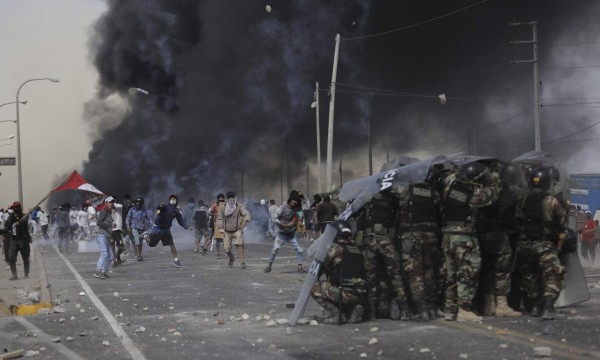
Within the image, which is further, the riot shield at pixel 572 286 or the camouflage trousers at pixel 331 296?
the riot shield at pixel 572 286

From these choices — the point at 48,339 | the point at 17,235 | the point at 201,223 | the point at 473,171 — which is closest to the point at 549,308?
the point at 473,171

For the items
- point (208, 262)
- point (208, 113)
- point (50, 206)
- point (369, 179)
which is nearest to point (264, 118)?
point (208, 113)

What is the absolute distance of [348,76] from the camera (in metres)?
48.6

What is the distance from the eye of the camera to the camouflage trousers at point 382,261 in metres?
9.72

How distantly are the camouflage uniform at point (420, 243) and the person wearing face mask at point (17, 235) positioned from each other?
10803 millimetres

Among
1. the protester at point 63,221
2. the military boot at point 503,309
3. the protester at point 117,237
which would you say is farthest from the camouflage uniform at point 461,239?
the protester at point 63,221

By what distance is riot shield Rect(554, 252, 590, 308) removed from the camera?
33.8 feet

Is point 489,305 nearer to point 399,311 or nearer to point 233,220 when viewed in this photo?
point 399,311

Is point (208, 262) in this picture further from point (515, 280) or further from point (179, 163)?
point (179, 163)

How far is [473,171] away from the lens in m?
9.62

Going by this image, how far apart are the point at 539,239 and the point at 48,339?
17.4ft

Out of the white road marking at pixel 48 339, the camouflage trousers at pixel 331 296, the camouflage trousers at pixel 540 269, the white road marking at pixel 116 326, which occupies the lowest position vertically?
the white road marking at pixel 48 339

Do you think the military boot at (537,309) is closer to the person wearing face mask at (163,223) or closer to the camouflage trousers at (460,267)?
the camouflage trousers at (460,267)

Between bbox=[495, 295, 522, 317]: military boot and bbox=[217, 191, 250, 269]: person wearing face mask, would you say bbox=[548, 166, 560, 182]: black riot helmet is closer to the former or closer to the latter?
bbox=[495, 295, 522, 317]: military boot
